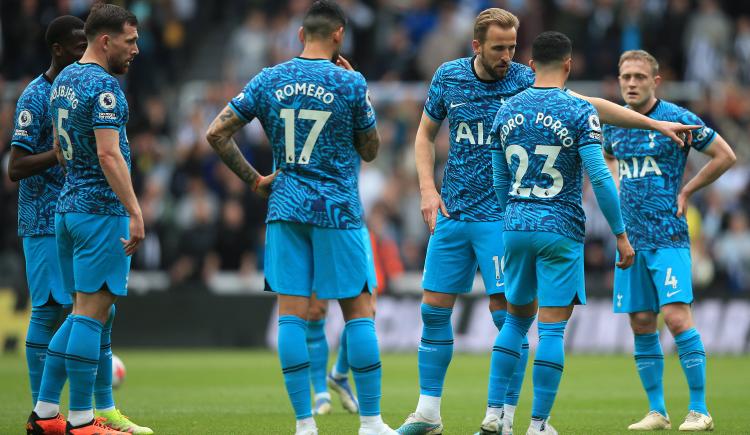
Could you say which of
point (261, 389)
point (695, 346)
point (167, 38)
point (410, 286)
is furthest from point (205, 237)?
point (695, 346)

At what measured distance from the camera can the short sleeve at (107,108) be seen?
8.02 metres

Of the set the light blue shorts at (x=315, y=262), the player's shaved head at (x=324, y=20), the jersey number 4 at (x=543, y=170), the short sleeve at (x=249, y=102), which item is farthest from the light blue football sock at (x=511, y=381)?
the player's shaved head at (x=324, y=20)

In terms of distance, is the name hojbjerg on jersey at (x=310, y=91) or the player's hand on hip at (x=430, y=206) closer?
the name hojbjerg on jersey at (x=310, y=91)

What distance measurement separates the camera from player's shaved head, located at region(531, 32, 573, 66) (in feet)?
26.3

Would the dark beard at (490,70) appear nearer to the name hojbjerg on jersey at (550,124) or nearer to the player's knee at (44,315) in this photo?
the name hojbjerg on jersey at (550,124)

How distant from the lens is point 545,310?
806cm

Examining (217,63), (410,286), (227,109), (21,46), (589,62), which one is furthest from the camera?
(217,63)

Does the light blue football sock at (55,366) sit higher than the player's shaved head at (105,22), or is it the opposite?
the player's shaved head at (105,22)

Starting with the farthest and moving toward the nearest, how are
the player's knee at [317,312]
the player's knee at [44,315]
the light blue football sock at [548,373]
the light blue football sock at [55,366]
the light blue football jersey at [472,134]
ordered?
the player's knee at [317,312] < the player's knee at [44,315] < the light blue football jersey at [472,134] < the light blue football sock at [55,366] < the light blue football sock at [548,373]

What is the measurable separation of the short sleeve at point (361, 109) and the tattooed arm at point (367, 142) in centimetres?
4

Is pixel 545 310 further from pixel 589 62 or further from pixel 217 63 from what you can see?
pixel 217 63

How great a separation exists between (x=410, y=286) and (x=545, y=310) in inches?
476

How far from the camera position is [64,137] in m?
8.25

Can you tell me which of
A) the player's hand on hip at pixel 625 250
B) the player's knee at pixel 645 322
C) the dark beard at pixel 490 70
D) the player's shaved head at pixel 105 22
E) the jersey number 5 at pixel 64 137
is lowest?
the player's knee at pixel 645 322
